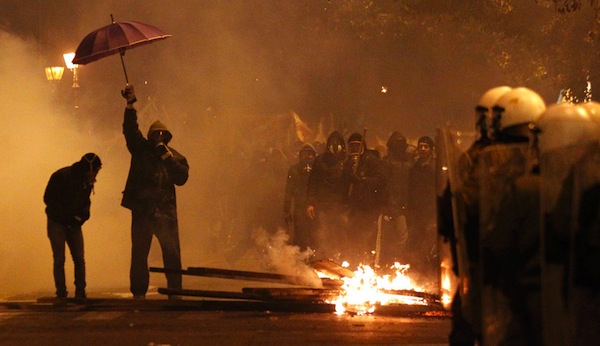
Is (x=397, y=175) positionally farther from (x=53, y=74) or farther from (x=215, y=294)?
(x=53, y=74)

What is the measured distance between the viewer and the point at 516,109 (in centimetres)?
490

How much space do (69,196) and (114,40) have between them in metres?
1.77

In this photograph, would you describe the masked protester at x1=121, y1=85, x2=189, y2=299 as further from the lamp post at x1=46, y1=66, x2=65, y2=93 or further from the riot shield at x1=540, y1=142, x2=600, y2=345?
the lamp post at x1=46, y1=66, x2=65, y2=93

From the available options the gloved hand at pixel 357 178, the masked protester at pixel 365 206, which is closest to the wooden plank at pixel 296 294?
the masked protester at pixel 365 206

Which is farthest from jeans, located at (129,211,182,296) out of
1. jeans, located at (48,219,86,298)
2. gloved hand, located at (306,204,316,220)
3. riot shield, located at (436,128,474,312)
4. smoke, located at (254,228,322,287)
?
riot shield, located at (436,128,474,312)

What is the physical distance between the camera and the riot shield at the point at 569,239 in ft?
14.5

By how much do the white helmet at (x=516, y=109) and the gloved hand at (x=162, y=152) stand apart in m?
6.80

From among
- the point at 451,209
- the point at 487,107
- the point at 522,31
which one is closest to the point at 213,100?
the point at 522,31

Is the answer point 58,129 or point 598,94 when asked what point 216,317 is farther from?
point 58,129

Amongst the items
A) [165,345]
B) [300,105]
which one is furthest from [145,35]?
[300,105]

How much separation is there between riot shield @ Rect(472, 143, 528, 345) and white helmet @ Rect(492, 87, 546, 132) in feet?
0.41

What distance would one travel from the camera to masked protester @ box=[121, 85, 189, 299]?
11.5 m

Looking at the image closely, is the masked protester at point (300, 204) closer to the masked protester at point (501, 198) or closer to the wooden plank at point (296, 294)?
the wooden plank at point (296, 294)

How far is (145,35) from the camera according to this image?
38.5 feet
